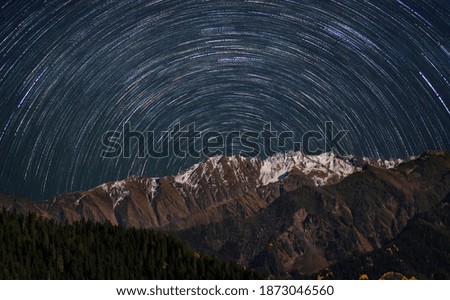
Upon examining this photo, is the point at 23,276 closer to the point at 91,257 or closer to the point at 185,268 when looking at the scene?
the point at 91,257
